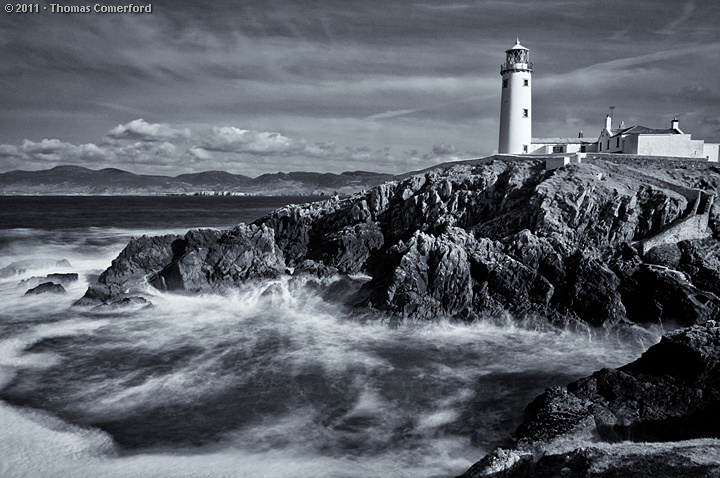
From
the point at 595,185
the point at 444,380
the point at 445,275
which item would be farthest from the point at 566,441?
the point at 595,185

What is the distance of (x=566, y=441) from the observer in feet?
36.6

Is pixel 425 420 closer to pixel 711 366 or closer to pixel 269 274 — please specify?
pixel 711 366

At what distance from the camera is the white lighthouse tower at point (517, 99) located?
4147 cm

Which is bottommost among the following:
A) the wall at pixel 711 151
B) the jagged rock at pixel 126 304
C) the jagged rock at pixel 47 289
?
the jagged rock at pixel 126 304

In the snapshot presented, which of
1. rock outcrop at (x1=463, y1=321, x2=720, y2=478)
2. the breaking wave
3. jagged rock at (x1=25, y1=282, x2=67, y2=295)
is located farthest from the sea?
rock outcrop at (x1=463, y1=321, x2=720, y2=478)

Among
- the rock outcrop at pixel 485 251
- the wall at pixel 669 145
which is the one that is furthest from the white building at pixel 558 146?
the wall at pixel 669 145

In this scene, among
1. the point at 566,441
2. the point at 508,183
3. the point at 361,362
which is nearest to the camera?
the point at 566,441

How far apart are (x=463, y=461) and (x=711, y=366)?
5860mm

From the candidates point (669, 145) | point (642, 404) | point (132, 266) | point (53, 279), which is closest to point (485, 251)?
point (642, 404)

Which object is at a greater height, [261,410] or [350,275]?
[350,275]

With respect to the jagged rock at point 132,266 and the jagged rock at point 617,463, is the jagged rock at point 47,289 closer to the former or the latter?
the jagged rock at point 132,266

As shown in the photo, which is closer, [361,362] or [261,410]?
[261,410]

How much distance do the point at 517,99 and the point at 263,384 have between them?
33.5 metres

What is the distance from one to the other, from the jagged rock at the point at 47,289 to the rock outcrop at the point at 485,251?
2103 millimetres
